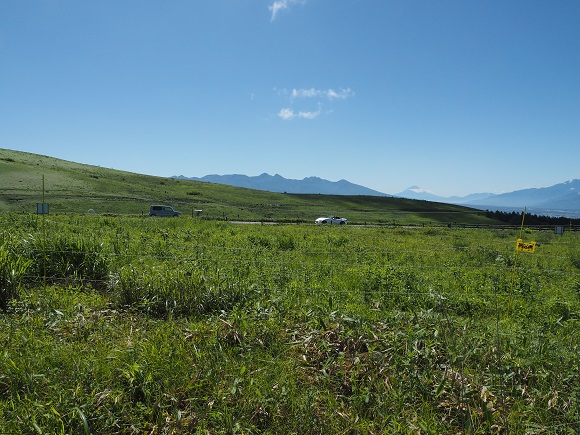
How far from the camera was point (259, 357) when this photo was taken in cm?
504

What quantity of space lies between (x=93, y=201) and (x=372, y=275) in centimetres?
6237

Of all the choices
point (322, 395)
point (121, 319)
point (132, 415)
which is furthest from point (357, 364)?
point (121, 319)

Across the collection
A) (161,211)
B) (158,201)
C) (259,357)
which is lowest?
(161,211)

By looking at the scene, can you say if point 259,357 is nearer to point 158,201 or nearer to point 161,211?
point 161,211

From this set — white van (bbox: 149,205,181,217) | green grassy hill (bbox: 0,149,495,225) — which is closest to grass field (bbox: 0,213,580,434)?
green grassy hill (bbox: 0,149,495,225)

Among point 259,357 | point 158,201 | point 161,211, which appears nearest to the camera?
point 259,357

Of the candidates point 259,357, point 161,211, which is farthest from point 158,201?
point 259,357

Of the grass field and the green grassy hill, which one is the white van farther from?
the grass field

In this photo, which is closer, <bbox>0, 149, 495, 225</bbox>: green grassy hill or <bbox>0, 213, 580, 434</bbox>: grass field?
<bbox>0, 213, 580, 434</bbox>: grass field

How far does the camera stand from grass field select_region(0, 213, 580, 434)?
12.8 feet

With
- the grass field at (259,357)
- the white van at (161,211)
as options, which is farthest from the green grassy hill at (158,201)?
the grass field at (259,357)

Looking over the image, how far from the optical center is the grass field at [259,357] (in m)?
3.90

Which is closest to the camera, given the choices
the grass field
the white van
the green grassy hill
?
the grass field

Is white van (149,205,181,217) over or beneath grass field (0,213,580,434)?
beneath
